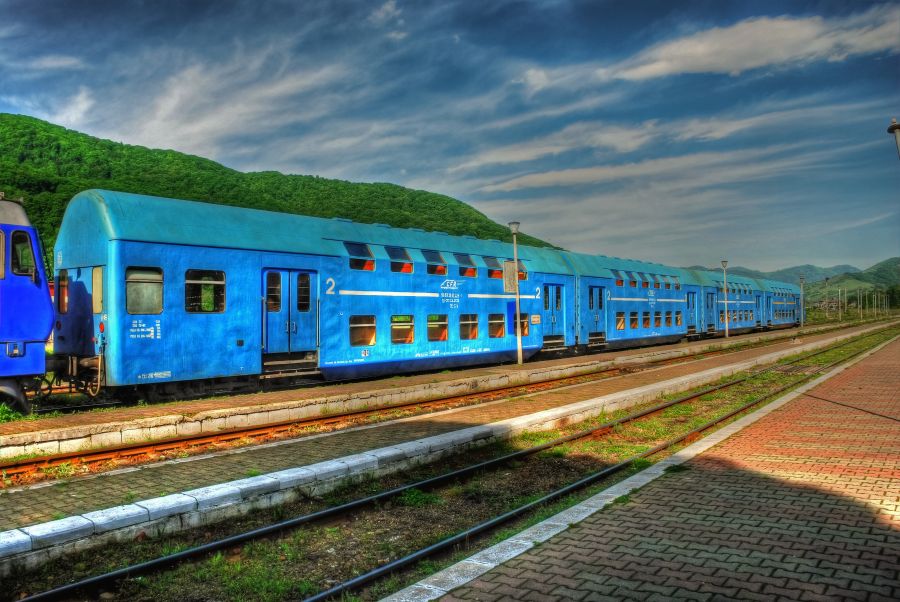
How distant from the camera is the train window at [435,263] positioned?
A: 65.3 feet

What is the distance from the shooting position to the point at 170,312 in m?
13.0

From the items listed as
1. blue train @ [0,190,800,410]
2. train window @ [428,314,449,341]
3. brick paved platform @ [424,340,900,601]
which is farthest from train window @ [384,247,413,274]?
brick paved platform @ [424,340,900,601]

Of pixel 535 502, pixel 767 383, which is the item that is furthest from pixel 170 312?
pixel 767 383

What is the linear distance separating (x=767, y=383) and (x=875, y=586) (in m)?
17.2

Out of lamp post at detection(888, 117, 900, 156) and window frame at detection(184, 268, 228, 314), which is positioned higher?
lamp post at detection(888, 117, 900, 156)

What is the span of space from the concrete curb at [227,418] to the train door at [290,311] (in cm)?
208

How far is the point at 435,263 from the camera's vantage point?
66.0ft

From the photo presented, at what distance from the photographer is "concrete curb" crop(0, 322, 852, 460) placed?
30.1 feet

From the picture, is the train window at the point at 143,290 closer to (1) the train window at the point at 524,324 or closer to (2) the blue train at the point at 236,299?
(2) the blue train at the point at 236,299

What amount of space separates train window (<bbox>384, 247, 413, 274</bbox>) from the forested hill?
7446cm

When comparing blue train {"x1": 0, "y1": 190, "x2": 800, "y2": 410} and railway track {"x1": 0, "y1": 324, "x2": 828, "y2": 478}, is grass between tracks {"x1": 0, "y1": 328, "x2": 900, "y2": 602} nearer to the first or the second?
railway track {"x1": 0, "y1": 324, "x2": 828, "y2": 478}

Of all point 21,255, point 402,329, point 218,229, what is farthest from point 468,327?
point 21,255

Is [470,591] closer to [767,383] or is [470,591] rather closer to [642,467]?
[642,467]

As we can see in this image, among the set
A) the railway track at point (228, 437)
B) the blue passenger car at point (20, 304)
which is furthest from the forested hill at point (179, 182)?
the blue passenger car at point (20, 304)
